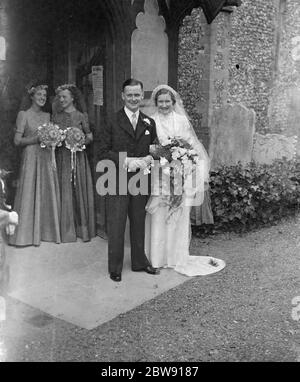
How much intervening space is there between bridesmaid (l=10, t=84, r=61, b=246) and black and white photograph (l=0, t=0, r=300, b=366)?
0.02 m

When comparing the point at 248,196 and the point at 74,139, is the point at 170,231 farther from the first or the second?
the point at 248,196

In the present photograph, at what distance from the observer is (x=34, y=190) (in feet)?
22.2

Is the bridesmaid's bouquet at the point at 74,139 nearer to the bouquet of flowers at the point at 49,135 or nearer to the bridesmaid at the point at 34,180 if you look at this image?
the bouquet of flowers at the point at 49,135

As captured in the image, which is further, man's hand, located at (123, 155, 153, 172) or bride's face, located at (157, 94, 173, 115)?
bride's face, located at (157, 94, 173, 115)

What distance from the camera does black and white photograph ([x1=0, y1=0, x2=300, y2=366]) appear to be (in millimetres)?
4535

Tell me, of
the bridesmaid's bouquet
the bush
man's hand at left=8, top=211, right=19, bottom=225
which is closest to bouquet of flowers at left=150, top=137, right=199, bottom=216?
the bridesmaid's bouquet

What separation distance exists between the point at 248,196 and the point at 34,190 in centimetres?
332

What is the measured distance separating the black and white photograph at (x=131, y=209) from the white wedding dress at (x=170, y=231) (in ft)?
0.06

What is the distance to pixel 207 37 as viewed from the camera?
48.8 ft

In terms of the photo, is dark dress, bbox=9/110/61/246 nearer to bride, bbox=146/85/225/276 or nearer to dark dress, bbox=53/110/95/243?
dark dress, bbox=53/110/95/243

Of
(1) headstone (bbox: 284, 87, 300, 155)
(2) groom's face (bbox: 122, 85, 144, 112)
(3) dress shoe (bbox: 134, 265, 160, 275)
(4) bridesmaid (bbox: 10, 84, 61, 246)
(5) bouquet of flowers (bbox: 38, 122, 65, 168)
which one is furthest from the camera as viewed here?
(1) headstone (bbox: 284, 87, 300, 155)
